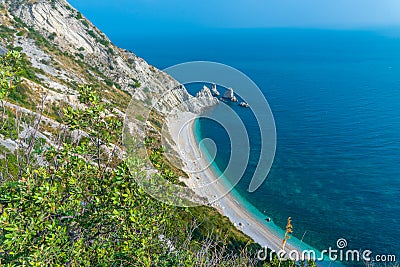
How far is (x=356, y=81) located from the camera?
106375mm

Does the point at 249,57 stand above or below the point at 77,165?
above

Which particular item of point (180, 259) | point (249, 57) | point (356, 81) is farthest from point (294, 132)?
point (249, 57)

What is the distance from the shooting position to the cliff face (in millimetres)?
47094

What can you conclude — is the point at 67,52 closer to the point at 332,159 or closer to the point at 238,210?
the point at 238,210

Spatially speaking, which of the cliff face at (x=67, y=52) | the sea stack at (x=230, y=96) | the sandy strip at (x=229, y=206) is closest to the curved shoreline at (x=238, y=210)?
the sandy strip at (x=229, y=206)

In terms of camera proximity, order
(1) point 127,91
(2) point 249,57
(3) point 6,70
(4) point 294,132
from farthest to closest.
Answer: (2) point 249,57 < (4) point 294,132 < (1) point 127,91 < (3) point 6,70

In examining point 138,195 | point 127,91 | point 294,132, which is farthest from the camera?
point 294,132

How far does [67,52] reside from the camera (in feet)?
186

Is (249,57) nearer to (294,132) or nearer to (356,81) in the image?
(356,81)

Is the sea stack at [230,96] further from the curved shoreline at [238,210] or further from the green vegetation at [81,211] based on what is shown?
the green vegetation at [81,211]

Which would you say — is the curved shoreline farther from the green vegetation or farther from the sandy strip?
the green vegetation

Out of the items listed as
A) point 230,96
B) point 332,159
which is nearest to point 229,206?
point 332,159

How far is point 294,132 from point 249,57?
348 feet

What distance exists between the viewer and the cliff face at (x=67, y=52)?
4709 centimetres
